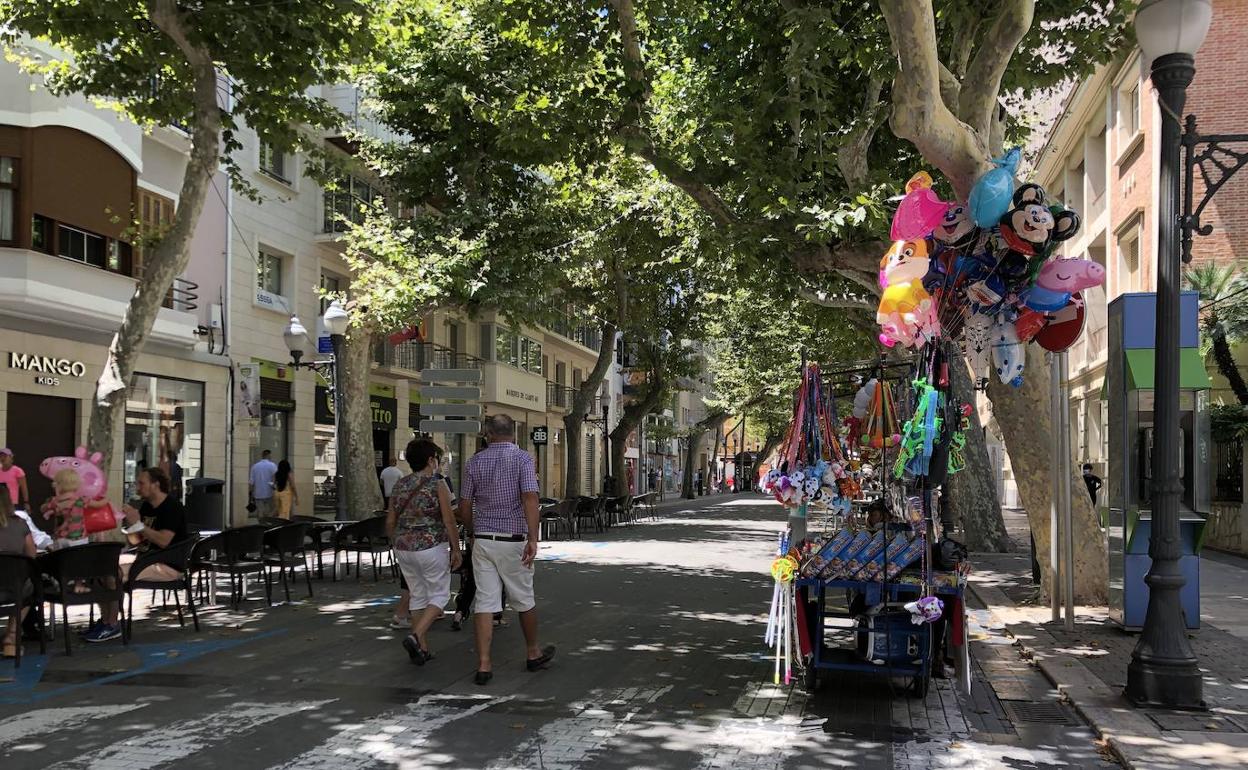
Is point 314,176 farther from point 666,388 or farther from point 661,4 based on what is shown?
point 666,388

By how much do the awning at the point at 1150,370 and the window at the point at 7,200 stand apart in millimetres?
15228

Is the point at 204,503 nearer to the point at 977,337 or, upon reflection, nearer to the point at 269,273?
the point at 269,273

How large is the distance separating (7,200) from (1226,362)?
20947 millimetres

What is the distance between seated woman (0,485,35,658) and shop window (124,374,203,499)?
1045 cm

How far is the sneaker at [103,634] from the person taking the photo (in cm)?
891

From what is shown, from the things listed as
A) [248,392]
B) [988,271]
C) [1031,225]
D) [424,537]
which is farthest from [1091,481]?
[424,537]

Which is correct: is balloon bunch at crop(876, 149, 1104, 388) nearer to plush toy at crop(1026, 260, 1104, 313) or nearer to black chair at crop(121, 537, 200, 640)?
plush toy at crop(1026, 260, 1104, 313)

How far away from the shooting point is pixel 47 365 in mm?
16812

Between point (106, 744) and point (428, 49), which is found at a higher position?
point (428, 49)

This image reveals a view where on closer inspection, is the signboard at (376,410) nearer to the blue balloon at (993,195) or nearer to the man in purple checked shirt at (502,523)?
the man in purple checked shirt at (502,523)

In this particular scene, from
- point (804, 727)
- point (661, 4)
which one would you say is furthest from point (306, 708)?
point (661, 4)

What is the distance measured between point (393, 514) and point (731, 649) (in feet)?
10.2

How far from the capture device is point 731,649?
879 centimetres

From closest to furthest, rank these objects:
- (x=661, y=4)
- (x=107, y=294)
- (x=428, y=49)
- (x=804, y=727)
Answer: (x=804, y=727), (x=661, y=4), (x=107, y=294), (x=428, y=49)
